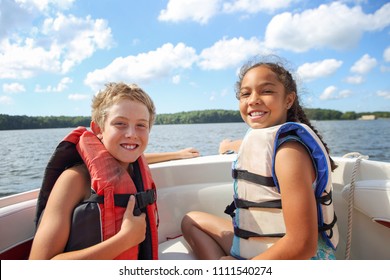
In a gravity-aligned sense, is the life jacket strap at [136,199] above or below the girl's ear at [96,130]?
below

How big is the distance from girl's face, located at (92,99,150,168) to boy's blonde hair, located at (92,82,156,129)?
29mm

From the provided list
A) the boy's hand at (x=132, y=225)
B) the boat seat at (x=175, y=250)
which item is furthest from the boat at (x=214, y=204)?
the boy's hand at (x=132, y=225)

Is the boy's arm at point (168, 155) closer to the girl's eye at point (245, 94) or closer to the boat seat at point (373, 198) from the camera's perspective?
the girl's eye at point (245, 94)

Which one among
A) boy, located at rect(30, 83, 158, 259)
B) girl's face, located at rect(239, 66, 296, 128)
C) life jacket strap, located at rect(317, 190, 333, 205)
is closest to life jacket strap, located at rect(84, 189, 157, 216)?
boy, located at rect(30, 83, 158, 259)

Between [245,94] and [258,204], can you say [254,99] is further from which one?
[258,204]

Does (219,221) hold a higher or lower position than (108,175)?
lower

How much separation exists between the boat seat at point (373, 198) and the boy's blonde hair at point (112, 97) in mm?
1384

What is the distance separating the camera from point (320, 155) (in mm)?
1424

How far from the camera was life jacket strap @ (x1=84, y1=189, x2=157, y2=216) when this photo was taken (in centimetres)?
151

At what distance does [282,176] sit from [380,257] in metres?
1.17

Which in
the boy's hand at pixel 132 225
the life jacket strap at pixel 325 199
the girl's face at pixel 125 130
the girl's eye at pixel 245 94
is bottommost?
the boy's hand at pixel 132 225

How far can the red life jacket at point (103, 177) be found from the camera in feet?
4.96
